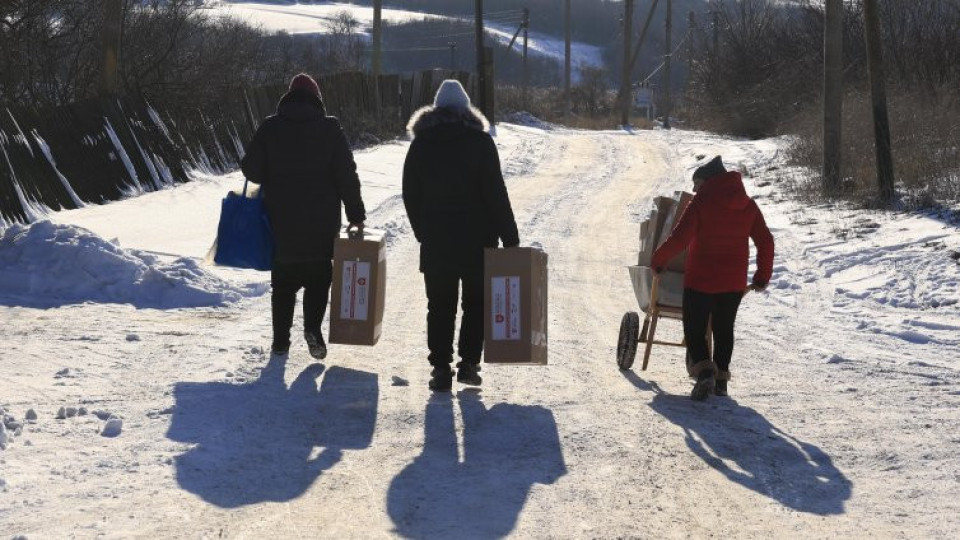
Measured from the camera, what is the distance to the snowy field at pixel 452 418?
540 cm

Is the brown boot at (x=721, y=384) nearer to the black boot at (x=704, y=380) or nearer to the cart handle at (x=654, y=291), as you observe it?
the black boot at (x=704, y=380)

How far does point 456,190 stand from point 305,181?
130 cm

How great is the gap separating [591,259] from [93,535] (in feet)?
33.3

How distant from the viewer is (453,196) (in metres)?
7.46

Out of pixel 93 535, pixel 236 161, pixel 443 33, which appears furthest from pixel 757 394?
pixel 443 33

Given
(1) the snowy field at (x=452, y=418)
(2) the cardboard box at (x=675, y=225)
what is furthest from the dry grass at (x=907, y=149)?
(2) the cardboard box at (x=675, y=225)

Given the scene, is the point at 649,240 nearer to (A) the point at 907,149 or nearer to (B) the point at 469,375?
(B) the point at 469,375

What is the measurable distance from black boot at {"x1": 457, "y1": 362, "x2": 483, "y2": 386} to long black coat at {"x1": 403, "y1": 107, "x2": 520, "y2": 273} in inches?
25.6

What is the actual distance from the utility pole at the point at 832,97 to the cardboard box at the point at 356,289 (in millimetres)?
11962

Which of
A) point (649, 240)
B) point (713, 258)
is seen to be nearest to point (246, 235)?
point (649, 240)

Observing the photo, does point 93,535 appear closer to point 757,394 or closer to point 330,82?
point 757,394

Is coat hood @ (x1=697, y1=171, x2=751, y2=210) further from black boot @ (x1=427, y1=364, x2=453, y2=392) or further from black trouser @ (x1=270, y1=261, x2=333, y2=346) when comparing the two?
black trouser @ (x1=270, y1=261, x2=333, y2=346)

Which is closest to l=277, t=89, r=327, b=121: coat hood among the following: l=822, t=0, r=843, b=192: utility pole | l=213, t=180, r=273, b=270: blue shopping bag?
l=213, t=180, r=273, b=270: blue shopping bag

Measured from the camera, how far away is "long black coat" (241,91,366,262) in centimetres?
820
